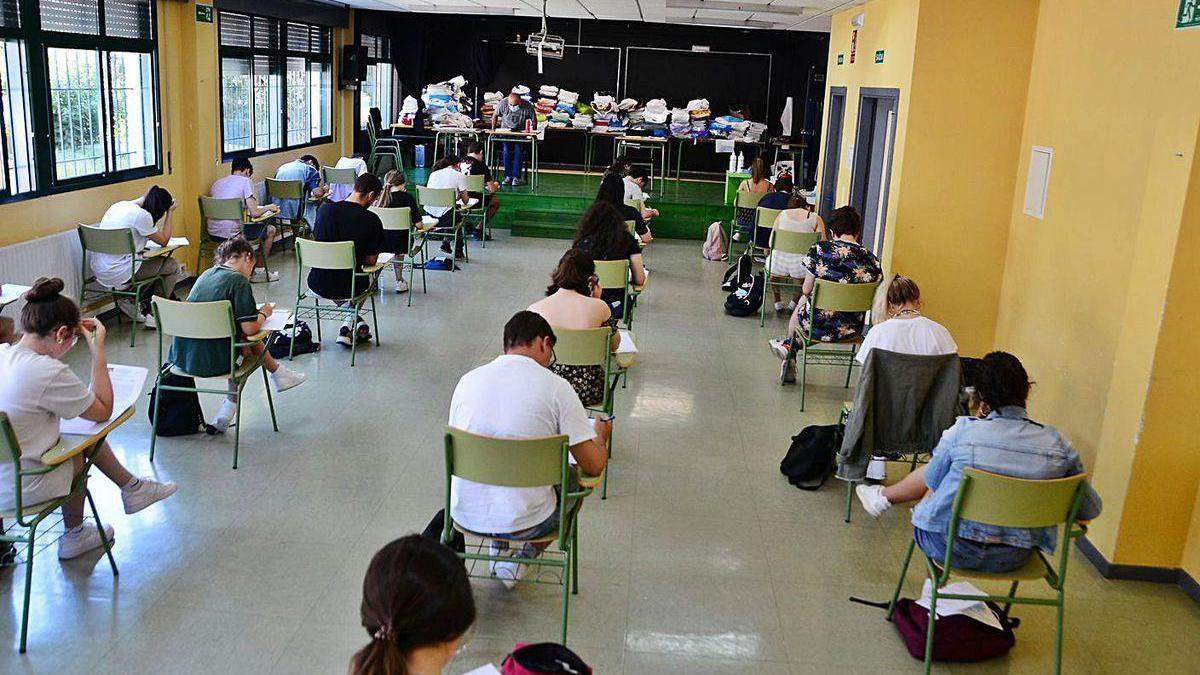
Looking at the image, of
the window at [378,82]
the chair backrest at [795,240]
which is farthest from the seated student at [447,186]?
the window at [378,82]

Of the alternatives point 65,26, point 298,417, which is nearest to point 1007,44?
point 298,417

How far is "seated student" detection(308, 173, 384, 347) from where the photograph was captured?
267 inches

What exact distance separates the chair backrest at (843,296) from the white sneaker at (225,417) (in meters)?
3.47

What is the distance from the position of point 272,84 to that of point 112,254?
5.41m

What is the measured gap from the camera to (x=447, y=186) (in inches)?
397

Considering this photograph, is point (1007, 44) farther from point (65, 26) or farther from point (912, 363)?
point (65, 26)

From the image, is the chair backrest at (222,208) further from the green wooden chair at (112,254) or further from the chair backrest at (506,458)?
the chair backrest at (506,458)

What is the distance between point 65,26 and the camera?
7320 millimetres

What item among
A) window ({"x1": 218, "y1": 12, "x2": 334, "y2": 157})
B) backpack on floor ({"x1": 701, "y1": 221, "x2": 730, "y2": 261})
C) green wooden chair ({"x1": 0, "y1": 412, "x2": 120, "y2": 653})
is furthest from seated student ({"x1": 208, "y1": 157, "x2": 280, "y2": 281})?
green wooden chair ({"x1": 0, "y1": 412, "x2": 120, "y2": 653})

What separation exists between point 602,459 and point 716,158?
13673 millimetres

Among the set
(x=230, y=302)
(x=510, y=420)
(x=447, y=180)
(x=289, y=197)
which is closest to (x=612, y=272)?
(x=230, y=302)

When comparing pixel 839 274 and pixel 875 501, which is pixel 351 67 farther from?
pixel 875 501

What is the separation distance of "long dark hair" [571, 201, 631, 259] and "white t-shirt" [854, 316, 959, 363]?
224 cm

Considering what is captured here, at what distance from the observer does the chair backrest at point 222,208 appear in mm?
8508
